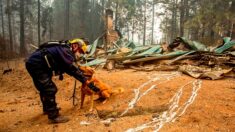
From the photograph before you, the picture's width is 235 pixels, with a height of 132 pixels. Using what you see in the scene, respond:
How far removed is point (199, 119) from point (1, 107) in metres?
5.05

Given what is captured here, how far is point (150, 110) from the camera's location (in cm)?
486

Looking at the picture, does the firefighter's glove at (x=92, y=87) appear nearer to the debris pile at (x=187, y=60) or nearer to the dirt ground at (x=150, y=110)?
the dirt ground at (x=150, y=110)

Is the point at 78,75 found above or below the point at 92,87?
above

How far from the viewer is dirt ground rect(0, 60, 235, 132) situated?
423 cm

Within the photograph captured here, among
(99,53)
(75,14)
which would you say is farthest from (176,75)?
(75,14)

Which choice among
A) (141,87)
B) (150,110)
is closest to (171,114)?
(150,110)

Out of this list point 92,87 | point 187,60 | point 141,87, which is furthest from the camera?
point 187,60

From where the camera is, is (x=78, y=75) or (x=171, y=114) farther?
(x=78, y=75)

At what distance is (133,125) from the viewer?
4.30m

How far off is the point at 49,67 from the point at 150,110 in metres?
2.04

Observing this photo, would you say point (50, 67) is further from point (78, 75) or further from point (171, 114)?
point (171, 114)

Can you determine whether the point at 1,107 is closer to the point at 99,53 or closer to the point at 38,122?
the point at 38,122

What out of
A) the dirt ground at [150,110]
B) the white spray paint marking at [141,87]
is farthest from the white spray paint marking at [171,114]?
the white spray paint marking at [141,87]

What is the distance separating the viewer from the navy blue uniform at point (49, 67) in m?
4.86
